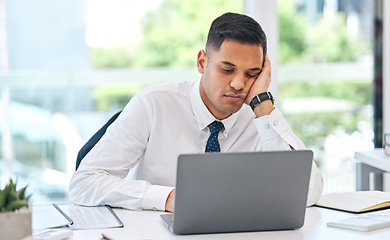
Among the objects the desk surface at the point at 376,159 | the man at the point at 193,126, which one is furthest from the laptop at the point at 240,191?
the desk surface at the point at 376,159

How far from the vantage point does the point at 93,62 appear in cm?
346

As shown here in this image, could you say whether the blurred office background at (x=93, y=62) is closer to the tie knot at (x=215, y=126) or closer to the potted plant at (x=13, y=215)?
the tie knot at (x=215, y=126)

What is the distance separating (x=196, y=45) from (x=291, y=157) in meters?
2.03

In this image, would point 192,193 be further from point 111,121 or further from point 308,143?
point 308,143

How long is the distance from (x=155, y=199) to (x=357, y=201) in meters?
0.67

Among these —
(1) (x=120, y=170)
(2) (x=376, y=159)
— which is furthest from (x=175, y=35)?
(1) (x=120, y=170)

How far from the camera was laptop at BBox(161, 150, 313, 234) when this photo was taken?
1.56 m

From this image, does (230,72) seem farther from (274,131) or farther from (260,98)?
(274,131)

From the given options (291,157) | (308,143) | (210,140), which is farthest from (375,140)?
(291,157)

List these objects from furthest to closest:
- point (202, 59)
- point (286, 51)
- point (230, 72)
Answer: point (286, 51) < point (202, 59) < point (230, 72)

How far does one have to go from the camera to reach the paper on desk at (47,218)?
1700mm

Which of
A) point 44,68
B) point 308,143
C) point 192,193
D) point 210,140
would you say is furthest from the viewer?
point 308,143

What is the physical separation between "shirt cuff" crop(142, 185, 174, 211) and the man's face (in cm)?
40

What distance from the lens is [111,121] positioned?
2307mm
